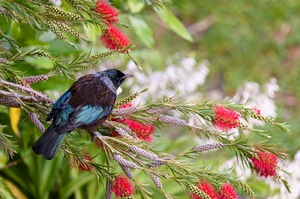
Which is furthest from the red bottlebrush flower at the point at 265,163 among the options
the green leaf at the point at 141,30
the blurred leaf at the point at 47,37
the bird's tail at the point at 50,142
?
the green leaf at the point at 141,30

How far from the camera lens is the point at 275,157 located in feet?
6.23

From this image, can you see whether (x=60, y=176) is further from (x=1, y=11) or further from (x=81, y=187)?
(x=1, y=11)

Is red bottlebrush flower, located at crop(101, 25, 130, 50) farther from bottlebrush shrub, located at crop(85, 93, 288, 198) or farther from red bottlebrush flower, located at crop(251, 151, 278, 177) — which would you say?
red bottlebrush flower, located at crop(251, 151, 278, 177)

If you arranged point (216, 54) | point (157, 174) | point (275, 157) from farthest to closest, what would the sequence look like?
point (216, 54) < point (275, 157) < point (157, 174)

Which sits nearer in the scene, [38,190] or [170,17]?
[170,17]

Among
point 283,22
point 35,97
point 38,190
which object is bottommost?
point 38,190

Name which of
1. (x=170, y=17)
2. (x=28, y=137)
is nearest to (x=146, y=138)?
(x=170, y=17)

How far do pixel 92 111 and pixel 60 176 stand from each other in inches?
81.3

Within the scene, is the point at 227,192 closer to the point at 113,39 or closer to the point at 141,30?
the point at 113,39

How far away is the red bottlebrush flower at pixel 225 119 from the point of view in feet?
6.24

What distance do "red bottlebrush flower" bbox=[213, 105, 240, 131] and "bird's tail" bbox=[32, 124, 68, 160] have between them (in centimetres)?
46

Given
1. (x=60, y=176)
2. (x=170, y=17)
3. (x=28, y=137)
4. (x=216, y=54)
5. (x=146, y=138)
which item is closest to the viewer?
(x=146, y=138)

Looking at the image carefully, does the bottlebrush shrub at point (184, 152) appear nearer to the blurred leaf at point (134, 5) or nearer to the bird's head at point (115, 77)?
the bird's head at point (115, 77)

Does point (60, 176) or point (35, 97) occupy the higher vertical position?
point (35, 97)
